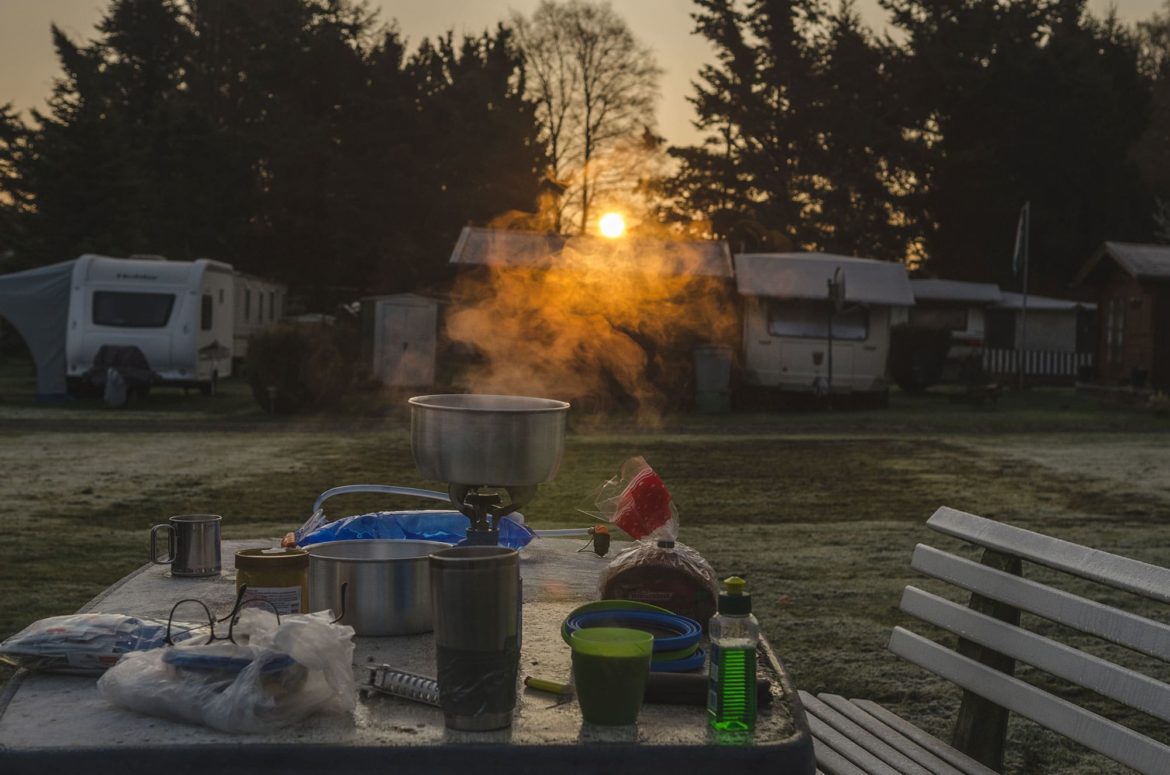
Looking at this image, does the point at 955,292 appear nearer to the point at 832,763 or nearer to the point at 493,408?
the point at 832,763

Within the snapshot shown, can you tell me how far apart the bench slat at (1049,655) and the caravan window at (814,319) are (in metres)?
20.8

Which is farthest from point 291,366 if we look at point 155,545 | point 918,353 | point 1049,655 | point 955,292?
point 955,292

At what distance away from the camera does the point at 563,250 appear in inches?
953

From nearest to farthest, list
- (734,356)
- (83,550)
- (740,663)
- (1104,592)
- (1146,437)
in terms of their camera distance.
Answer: (740,663) < (1104,592) < (83,550) < (1146,437) < (734,356)

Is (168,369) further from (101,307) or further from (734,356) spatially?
(734,356)

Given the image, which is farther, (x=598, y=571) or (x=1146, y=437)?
(x=1146, y=437)

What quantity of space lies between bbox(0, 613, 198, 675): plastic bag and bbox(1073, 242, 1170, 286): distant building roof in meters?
30.5

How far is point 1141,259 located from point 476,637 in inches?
1256

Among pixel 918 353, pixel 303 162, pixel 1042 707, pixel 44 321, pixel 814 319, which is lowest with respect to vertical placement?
pixel 1042 707

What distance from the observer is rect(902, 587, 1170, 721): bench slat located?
8.18ft

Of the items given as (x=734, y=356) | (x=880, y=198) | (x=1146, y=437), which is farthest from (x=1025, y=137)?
(x=1146, y=437)

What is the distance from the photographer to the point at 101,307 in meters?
22.3

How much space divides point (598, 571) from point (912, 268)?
156ft

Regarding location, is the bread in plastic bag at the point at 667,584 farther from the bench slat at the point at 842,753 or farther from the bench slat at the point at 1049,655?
the bench slat at the point at 1049,655
